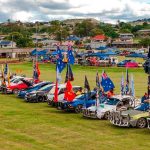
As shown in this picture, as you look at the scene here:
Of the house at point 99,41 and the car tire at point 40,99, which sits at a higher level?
the house at point 99,41

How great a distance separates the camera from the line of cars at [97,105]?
21172 millimetres

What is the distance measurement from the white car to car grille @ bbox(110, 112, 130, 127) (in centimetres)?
219

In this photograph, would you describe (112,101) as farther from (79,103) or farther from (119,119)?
(119,119)

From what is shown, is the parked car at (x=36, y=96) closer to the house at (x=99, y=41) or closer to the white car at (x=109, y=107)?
the white car at (x=109, y=107)

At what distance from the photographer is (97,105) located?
24188 millimetres

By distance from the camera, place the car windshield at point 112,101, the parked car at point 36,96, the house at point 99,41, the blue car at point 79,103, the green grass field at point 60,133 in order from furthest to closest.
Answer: the house at point 99,41, the parked car at point 36,96, the blue car at point 79,103, the car windshield at point 112,101, the green grass field at point 60,133

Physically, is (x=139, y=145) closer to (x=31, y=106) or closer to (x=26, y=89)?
(x=31, y=106)

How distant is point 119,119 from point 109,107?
2.90 meters

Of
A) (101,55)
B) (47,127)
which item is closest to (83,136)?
(47,127)

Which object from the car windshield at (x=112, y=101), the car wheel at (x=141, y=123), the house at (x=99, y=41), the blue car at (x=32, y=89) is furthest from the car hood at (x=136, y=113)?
the house at (x=99, y=41)

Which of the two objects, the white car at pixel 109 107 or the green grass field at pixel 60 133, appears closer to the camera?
the green grass field at pixel 60 133

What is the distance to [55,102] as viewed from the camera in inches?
1117

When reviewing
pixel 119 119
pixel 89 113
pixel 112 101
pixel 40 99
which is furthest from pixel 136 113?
pixel 40 99

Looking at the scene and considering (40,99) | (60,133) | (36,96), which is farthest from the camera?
(40,99)
